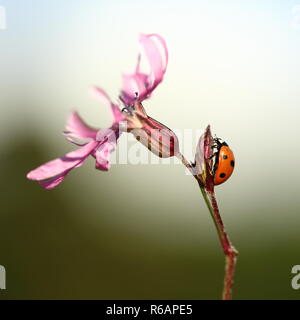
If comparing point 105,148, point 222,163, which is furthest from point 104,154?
point 222,163

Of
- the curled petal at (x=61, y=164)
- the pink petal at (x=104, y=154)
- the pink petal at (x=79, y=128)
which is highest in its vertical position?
the pink petal at (x=79, y=128)

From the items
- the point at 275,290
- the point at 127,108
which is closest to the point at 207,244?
the point at 275,290

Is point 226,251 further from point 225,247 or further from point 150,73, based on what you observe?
point 150,73

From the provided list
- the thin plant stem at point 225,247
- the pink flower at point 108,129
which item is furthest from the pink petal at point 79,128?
the thin plant stem at point 225,247

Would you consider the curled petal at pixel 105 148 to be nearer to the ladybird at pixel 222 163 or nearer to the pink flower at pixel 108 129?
the pink flower at pixel 108 129

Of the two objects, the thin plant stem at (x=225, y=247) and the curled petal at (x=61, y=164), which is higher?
the curled petal at (x=61, y=164)

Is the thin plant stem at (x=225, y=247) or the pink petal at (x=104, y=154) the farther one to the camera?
the pink petal at (x=104, y=154)

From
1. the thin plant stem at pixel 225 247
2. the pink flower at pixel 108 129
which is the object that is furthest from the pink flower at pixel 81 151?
the thin plant stem at pixel 225 247
